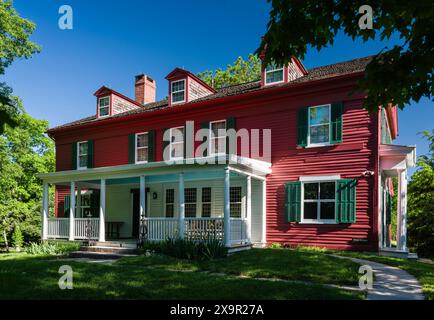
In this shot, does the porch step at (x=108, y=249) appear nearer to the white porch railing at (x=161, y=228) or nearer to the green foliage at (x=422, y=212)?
the white porch railing at (x=161, y=228)

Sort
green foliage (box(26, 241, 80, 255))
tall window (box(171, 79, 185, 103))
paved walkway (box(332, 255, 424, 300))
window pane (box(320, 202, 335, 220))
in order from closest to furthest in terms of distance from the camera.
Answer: paved walkway (box(332, 255, 424, 300)) → window pane (box(320, 202, 335, 220)) → green foliage (box(26, 241, 80, 255)) → tall window (box(171, 79, 185, 103))

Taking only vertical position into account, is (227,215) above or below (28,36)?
below

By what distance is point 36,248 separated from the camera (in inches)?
586

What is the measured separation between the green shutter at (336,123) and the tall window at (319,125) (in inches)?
10.3

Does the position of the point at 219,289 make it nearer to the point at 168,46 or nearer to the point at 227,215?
the point at 227,215

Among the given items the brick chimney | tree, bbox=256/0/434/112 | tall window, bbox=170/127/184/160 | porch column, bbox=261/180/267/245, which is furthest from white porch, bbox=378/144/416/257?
the brick chimney

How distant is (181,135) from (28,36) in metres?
12.0

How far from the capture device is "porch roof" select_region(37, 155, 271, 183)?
12.8 metres

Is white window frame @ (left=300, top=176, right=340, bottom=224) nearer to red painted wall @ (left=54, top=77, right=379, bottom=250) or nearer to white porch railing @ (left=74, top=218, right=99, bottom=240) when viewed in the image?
red painted wall @ (left=54, top=77, right=379, bottom=250)

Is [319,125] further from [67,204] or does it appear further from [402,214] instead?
[67,204]

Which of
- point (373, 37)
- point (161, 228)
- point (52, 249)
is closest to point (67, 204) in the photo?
point (52, 249)

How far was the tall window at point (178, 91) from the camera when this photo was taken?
18484 mm

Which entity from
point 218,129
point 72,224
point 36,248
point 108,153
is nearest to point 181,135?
point 218,129

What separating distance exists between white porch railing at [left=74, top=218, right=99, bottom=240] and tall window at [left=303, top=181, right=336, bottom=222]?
8.64 meters
